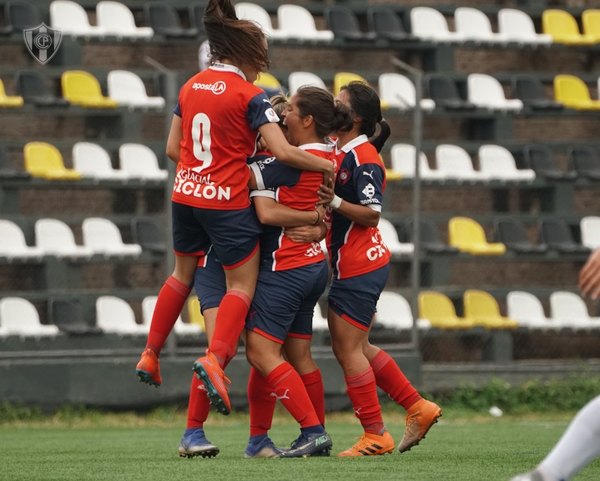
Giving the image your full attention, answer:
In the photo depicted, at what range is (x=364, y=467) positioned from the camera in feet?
18.3

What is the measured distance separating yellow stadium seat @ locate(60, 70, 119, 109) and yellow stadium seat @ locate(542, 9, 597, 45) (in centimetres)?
508

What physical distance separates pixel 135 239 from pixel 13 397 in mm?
2084

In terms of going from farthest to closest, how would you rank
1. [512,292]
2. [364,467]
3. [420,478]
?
[512,292] → [364,467] → [420,478]

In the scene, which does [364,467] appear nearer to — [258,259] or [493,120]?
[258,259]

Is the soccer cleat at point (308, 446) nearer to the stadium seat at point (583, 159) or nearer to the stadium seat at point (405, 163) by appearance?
the stadium seat at point (405, 163)

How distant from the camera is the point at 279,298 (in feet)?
19.9

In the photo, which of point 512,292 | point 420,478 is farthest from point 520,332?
point 420,478

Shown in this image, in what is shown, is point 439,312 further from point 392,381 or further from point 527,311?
point 392,381

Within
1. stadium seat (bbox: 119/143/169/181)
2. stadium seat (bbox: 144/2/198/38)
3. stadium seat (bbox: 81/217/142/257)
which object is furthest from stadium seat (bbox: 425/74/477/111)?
stadium seat (bbox: 81/217/142/257)

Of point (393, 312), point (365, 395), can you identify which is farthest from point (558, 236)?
point (365, 395)

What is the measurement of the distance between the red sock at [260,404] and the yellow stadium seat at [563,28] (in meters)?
9.35

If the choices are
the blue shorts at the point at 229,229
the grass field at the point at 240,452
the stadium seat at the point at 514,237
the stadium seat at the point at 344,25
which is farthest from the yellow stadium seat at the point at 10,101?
the blue shorts at the point at 229,229

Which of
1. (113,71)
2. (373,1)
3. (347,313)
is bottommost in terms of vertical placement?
(347,313)

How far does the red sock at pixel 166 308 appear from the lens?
6340 mm
